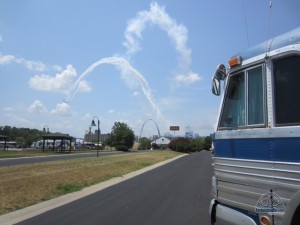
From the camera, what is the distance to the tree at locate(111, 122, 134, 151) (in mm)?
107188

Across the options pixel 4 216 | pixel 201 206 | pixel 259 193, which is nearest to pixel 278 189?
pixel 259 193

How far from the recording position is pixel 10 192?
15.0 meters

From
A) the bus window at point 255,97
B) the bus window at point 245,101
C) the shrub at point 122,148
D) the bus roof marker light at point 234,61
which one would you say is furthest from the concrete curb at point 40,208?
the shrub at point 122,148

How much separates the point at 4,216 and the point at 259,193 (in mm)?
8077

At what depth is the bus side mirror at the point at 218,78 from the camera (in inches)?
238

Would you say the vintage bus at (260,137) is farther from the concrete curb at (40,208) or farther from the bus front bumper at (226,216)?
the concrete curb at (40,208)

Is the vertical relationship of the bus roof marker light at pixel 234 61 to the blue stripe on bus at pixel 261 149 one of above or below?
above

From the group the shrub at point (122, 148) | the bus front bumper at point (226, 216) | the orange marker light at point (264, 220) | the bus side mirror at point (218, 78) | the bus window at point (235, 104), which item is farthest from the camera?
the shrub at point (122, 148)

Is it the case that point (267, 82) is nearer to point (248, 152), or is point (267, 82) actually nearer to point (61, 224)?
point (248, 152)

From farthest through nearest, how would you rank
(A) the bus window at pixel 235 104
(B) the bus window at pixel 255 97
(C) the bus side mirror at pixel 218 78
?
(C) the bus side mirror at pixel 218 78
(A) the bus window at pixel 235 104
(B) the bus window at pixel 255 97

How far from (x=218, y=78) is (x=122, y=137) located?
103 metres

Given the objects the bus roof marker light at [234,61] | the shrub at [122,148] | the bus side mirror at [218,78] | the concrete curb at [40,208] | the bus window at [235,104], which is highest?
the shrub at [122,148]

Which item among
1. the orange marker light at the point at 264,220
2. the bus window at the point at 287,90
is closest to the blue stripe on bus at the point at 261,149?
the bus window at the point at 287,90

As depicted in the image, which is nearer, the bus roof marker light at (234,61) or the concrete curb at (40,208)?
the bus roof marker light at (234,61)
